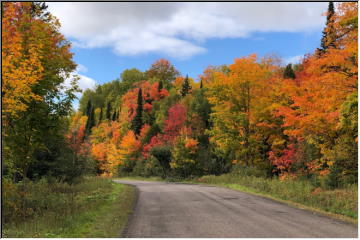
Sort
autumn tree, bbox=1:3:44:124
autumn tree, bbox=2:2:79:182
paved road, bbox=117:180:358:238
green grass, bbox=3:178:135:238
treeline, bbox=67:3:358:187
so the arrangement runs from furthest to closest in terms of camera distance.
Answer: treeline, bbox=67:3:358:187 < autumn tree, bbox=2:2:79:182 < autumn tree, bbox=1:3:44:124 < green grass, bbox=3:178:135:238 < paved road, bbox=117:180:358:238

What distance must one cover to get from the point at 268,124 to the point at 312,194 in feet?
46.0

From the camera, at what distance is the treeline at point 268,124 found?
15.9 metres

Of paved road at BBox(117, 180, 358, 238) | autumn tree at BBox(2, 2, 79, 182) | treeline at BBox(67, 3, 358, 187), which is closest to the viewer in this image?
paved road at BBox(117, 180, 358, 238)

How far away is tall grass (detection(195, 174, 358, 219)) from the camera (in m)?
13.6

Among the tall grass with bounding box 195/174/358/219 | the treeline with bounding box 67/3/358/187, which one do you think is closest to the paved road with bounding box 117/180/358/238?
the tall grass with bounding box 195/174/358/219

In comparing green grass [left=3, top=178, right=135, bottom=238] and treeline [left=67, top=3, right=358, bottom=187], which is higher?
treeline [left=67, top=3, right=358, bottom=187]

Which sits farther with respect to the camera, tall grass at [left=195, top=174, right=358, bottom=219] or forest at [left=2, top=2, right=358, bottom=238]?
tall grass at [left=195, top=174, right=358, bottom=219]

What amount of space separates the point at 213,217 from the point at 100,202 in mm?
6349

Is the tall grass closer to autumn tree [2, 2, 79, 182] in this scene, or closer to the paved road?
the paved road

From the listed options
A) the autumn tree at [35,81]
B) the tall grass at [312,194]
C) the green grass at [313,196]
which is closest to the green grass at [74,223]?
the autumn tree at [35,81]

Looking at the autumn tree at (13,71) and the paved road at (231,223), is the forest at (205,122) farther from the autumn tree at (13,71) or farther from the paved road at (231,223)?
the paved road at (231,223)

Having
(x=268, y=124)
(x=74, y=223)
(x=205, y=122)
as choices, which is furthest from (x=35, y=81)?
(x=205, y=122)

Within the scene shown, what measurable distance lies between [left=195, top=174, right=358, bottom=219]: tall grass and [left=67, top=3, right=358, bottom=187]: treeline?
4.76 feet

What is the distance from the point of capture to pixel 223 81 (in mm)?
31781
